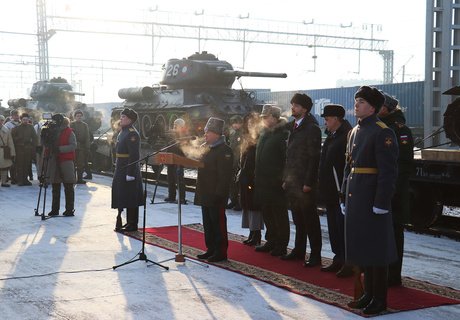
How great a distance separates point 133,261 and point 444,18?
660cm

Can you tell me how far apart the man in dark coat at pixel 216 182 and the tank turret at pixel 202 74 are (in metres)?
11.4

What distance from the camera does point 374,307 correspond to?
5.93 metres

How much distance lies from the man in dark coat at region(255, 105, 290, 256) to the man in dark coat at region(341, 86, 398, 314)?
2408 mm

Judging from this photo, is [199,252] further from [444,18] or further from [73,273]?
[444,18]

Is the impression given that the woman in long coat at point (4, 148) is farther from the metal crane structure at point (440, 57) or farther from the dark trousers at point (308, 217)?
the dark trousers at point (308, 217)

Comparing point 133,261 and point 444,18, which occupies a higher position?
point 444,18

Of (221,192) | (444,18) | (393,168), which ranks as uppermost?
(444,18)

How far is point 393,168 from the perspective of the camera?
5770 millimetres

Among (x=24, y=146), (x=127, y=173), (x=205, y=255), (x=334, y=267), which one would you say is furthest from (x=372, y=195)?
(x=24, y=146)

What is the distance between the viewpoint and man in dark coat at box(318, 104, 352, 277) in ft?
24.2

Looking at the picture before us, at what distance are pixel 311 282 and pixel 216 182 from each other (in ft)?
5.54

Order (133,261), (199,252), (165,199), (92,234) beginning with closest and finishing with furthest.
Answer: (133,261) → (199,252) → (92,234) → (165,199)

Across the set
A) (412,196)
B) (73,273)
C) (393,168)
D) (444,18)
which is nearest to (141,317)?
(73,273)

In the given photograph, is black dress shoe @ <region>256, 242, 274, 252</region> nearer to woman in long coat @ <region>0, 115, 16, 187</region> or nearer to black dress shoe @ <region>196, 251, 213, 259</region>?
black dress shoe @ <region>196, 251, 213, 259</region>
